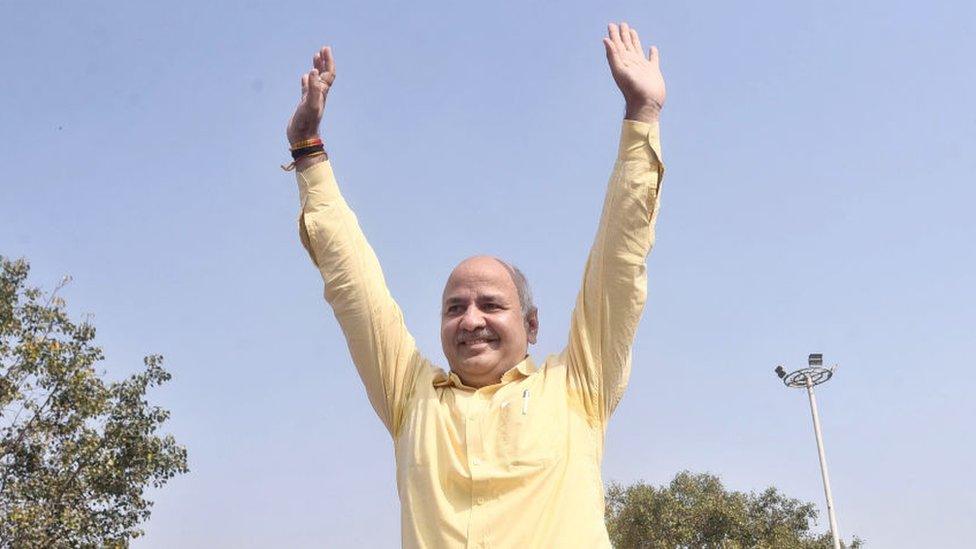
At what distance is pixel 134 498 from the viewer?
12984 millimetres

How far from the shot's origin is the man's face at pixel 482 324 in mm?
2840

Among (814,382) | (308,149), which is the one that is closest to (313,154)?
(308,149)

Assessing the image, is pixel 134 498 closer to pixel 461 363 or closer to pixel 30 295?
pixel 30 295

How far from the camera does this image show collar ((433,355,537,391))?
2.84 meters

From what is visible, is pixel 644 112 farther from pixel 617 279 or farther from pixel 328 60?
pixel 328 60

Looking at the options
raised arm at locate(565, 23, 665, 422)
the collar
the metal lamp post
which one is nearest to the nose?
the collar

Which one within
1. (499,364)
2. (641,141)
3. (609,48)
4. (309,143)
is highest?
(609,48)

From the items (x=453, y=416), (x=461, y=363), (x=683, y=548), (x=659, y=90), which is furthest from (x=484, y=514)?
(x=683, y=548)

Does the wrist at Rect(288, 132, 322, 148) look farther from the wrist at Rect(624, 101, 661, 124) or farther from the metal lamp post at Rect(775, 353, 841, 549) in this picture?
the metal lamp post at Rect(775, 353, 841, 549)

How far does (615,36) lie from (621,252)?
755 mm

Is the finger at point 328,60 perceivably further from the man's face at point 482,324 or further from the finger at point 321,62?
the man's face at point 482,324

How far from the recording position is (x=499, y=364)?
286cm

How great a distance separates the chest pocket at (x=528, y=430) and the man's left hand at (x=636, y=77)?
906mm

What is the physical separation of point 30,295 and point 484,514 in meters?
12.6
